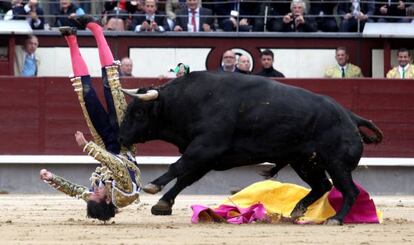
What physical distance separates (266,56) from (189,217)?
3.89 metres

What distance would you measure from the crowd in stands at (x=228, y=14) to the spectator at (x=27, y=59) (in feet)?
1.03

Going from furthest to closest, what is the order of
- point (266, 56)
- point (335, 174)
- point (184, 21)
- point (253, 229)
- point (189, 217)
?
1. point (184, 21)
2. point (266, 56)
3. point (189, 217)
4. point (335, 174)
5. point (253, 229)

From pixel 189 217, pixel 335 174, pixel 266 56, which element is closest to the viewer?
pixel 335 174

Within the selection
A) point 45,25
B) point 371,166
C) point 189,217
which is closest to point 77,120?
point 45,25

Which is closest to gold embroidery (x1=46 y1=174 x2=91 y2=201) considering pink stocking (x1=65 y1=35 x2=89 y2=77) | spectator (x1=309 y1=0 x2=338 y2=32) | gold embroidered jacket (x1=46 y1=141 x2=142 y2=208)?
gold embroidered jacket (x1=46 y1=141 x2=142 y2=208)

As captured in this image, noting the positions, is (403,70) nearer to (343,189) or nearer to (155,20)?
(155,20)

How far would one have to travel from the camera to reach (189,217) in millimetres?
9930

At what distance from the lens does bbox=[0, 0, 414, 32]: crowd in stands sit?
47.0ft

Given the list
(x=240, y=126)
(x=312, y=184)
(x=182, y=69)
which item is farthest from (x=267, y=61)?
(x=240, y=126)

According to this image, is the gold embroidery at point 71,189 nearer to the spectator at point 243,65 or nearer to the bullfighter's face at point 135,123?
the bullfighter's face at point 135,123

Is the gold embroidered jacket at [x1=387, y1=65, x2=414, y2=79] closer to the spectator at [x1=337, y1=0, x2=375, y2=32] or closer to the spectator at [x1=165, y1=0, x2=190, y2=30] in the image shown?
the spectator at [x1=337, y1=0, x2=375, y2=32]

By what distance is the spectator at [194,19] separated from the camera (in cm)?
1436

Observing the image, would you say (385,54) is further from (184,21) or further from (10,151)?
(10,151)

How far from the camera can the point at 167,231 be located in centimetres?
834
